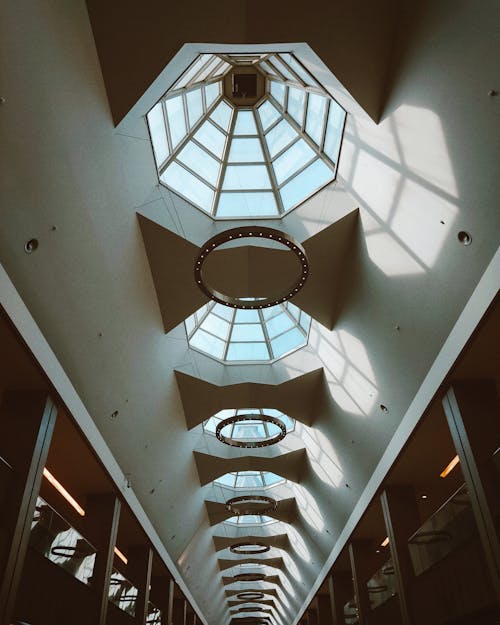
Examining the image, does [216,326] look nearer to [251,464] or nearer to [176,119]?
[251,464]

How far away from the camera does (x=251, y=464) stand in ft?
102

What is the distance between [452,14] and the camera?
10133mm

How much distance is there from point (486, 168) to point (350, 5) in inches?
195

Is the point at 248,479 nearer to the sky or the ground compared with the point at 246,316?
nearer to the ground

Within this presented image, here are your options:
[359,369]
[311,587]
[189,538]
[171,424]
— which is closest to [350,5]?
[359,369]

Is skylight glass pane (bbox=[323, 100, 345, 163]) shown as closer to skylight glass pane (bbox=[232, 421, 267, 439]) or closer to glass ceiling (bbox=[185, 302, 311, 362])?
glass ceiling (bbox=[185, 302, 311, 362])

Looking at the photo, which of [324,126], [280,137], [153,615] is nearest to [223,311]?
[280,137]

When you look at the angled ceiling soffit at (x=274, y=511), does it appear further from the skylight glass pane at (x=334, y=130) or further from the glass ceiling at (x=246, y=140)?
the skylight glass pane at (x=334, y=130)

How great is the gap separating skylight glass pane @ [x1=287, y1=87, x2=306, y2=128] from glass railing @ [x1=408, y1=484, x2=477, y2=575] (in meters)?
13.5

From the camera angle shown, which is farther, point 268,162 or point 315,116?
point 268,162

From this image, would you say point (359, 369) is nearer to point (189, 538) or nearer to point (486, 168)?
→ point (486, 168)

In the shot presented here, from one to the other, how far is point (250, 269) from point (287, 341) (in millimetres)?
7845

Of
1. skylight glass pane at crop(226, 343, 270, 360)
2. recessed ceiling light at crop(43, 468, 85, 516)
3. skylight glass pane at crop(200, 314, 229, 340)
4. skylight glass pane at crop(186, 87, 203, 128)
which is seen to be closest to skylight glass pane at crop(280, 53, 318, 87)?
skylight glass pane at crop(186, 87, 203, 128)

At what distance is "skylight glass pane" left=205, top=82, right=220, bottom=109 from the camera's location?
18.9 m
